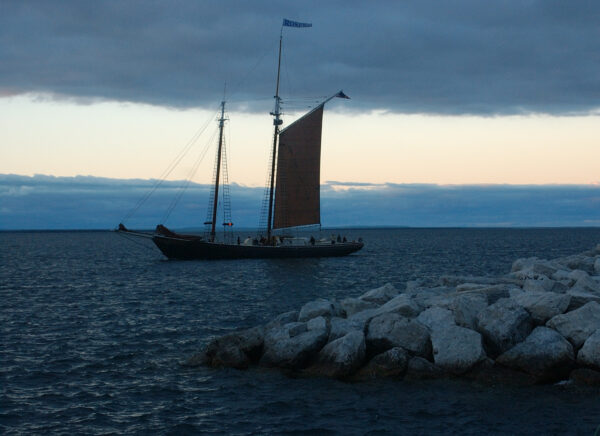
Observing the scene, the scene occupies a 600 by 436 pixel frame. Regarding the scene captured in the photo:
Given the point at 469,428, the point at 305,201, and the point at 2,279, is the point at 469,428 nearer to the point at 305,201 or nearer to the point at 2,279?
the point at 2,279

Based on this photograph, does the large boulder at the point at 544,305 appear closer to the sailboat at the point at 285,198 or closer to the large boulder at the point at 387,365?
the large boulder at the point at 387,365

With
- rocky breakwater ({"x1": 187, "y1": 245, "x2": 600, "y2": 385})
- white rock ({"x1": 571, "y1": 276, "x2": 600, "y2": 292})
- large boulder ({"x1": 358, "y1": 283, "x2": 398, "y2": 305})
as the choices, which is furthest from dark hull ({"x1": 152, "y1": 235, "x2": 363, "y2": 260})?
rocky breakwater ({"x1": 187, "y1": 245, "x2": 600, "y2": 385})

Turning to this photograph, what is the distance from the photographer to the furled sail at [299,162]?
2623 inches

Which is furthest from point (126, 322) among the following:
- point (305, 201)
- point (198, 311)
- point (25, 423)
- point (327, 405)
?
point (305, 201)

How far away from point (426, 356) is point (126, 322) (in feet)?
46.7

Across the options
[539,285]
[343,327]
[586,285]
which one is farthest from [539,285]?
[343,327]

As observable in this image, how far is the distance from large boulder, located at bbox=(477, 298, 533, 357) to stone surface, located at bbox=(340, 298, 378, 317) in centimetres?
484

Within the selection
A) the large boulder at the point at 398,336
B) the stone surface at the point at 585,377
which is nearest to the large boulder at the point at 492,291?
the large boulder at the point at 398,336

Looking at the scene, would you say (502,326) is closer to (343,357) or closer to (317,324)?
(343,357)

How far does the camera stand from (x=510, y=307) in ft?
58.9

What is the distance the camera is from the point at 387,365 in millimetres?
16641

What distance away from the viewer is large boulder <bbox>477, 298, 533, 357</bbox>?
16.9 meters

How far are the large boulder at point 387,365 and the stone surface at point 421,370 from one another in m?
0.16

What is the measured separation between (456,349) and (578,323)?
11.6 feet
